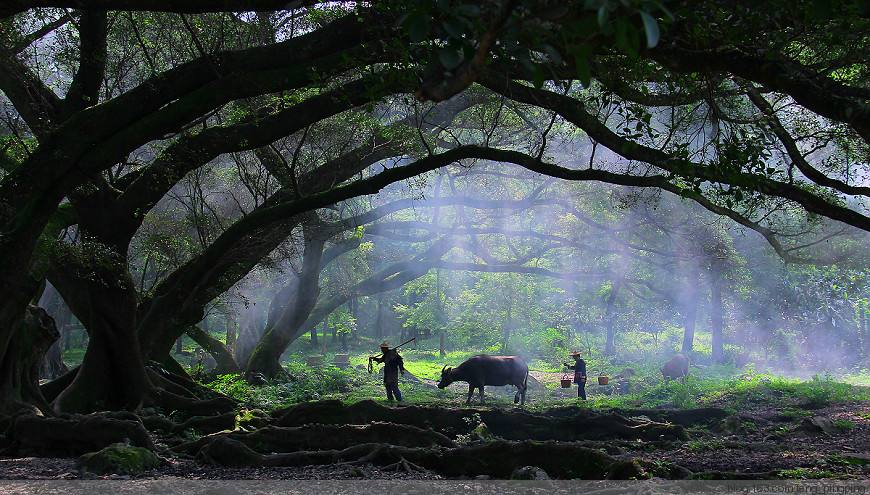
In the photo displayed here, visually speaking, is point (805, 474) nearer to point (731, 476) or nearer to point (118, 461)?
point (731, 476)

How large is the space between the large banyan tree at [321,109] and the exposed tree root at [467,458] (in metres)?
2.75

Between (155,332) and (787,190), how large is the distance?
10.5m

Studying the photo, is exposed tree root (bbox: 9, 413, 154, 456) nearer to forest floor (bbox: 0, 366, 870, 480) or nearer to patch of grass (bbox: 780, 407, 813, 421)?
forest floor (bbox: 0, 366, 870, 480)

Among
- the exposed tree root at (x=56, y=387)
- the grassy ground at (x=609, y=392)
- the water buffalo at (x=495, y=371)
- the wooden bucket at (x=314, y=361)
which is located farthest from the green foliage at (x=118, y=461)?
the wooden bucket at (x=314, y=361)

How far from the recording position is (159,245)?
15.3m

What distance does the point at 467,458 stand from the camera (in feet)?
25.8

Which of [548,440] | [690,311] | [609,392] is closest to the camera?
[548,440]

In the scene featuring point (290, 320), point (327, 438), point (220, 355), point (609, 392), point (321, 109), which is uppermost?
point (321, 109)

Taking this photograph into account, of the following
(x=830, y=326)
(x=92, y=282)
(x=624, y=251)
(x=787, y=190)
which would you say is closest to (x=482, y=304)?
(x=624, y=251)

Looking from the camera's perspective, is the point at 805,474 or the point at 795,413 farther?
the point at 795,413

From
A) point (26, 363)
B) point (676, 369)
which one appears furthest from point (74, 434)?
point (676, 369)

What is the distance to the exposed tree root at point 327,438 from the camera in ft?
29.9

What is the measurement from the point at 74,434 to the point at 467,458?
495cm

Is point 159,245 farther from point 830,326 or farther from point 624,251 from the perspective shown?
point 830,326
